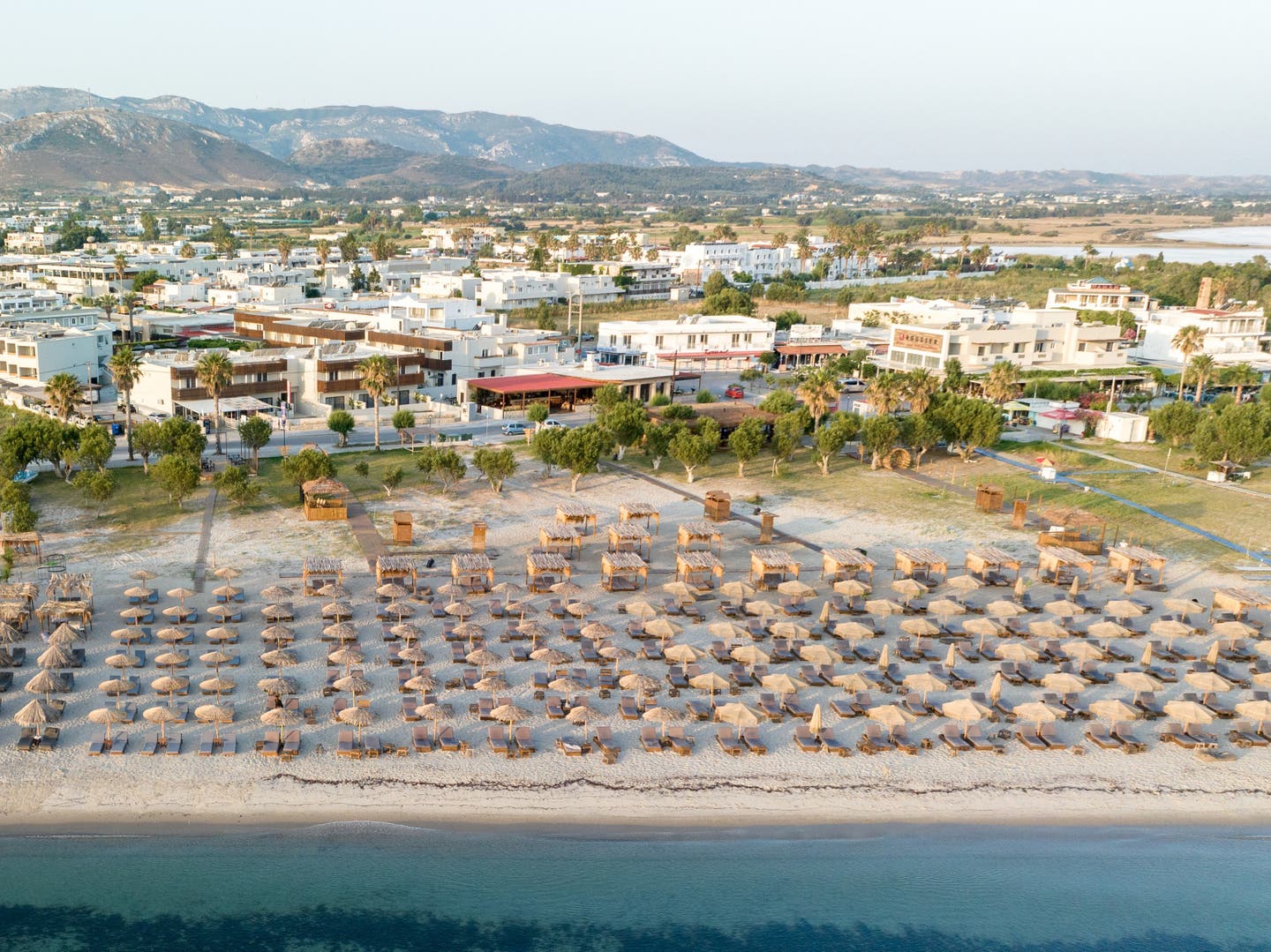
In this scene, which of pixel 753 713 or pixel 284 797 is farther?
pixel 753 713

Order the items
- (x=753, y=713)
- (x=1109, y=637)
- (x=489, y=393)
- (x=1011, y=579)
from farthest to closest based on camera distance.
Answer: (x=489, y=393) → (x=1011, y=579) → (x=1109, y=637) → (x=753, y=713)

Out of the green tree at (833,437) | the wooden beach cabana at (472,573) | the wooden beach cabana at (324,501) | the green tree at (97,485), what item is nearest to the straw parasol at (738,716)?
the wooden beach cabana at (472,573)

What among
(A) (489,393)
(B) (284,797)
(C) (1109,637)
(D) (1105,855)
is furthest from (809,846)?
(A) (489,393)

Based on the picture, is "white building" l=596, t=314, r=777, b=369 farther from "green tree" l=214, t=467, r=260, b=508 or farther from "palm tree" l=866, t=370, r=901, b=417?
"green tree" l=214, t=467, r=260, b=508

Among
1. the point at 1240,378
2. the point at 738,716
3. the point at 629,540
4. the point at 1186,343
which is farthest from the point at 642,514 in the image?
the point at 1240,378

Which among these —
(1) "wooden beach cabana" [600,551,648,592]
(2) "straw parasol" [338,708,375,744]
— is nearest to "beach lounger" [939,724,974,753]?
(1) "wooden beach cabana" [600,551,648,592]

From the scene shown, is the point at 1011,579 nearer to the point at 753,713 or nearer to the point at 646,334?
the point at 753,713
